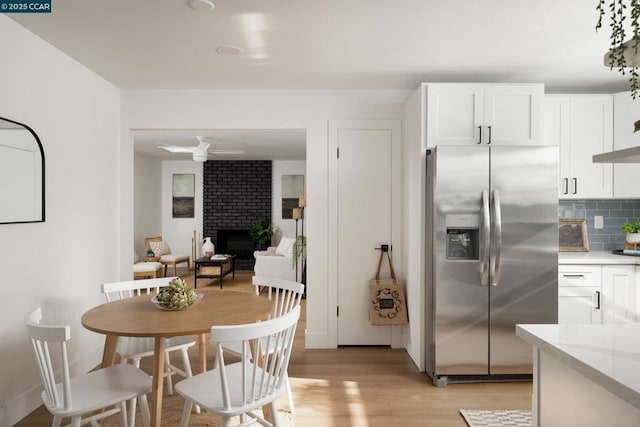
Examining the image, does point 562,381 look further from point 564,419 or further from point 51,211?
point 51,211

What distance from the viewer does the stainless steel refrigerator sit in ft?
10.1

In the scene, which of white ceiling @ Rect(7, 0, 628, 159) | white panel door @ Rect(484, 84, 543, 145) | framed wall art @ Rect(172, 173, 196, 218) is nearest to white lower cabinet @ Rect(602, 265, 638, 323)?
white panel door @ Rect(484, 84, 543, 145)

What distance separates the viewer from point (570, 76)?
3.46 m

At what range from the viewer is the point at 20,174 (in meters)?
2.52

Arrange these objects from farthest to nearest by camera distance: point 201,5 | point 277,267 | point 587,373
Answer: point 277,267, point 201,5, point 587,373

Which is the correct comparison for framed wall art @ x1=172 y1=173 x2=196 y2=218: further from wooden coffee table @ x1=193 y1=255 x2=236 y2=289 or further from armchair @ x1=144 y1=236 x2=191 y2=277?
wooden coffee table @ x1=193 y1=255 x2=236 y2=289

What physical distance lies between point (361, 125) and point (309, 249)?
4.21ft

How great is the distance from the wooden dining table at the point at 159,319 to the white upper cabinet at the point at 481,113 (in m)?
1.98

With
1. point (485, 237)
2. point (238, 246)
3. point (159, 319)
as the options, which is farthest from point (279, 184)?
point (159, 319)

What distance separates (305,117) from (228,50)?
1.13 metres

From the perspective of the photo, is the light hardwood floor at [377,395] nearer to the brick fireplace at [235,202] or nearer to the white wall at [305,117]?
the white wall at [305,117]

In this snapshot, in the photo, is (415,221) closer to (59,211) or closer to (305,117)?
(305,117)

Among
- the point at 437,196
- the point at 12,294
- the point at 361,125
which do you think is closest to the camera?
the point at 12,294

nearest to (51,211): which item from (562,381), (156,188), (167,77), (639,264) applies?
(167,77)
